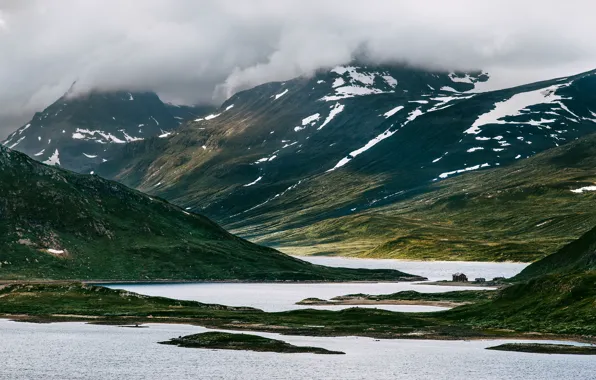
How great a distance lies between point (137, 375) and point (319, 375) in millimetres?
19528

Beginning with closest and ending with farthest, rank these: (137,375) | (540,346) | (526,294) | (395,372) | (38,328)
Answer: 1. (137,375)
2. (395,372)
3. (540,346)
4. (38,328)
5. (526,294)

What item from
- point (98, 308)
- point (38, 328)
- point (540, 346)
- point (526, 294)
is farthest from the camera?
point (98, 308)

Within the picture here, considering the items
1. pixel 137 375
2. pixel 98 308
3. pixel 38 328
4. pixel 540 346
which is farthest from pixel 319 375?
pixel 98 308

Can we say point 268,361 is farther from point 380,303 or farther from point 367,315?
point 380,303

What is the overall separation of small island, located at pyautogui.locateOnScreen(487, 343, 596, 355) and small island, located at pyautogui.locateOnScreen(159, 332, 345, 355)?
23.1 metres

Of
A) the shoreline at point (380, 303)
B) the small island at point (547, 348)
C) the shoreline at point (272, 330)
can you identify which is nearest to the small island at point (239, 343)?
the shoreline at point (272, 330)

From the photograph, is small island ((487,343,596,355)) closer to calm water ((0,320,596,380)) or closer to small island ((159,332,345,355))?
calm water ((0,320,596,380))

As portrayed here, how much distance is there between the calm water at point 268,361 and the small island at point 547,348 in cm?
274

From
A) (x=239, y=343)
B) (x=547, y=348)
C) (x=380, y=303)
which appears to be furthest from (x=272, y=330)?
(x=380, y=303)

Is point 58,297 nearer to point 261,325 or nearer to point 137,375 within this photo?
point 261,325

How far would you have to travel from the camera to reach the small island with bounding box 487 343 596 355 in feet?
340

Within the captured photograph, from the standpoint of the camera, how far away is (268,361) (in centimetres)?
9856

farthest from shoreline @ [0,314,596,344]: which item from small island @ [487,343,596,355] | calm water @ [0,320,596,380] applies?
small island @ [487,343,596,355]

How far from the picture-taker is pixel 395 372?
92438mm
